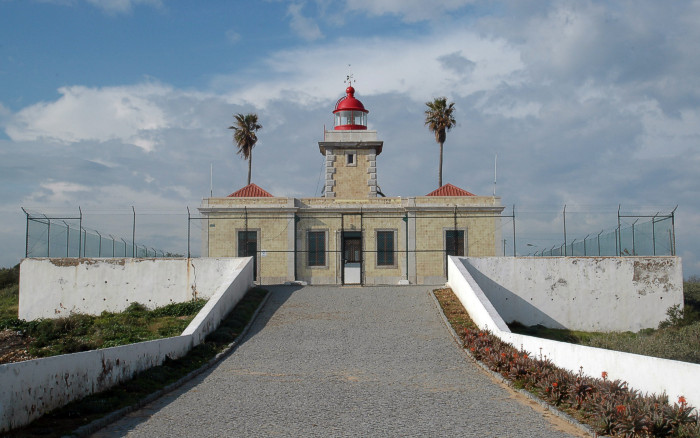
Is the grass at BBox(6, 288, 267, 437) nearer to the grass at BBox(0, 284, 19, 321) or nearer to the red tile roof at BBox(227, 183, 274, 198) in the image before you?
the grass at BBox(0, 284, 19, 321)

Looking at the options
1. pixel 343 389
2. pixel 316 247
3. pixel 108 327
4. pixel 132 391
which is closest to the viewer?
pixel 132 391

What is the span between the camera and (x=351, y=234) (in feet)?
89.8

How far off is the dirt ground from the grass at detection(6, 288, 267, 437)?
11.9 feet

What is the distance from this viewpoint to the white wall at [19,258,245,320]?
812 inches

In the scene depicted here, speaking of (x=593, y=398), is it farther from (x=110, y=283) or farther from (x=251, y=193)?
(x=251, y=193)

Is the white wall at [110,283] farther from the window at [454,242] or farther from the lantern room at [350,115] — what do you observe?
the lantern room at [350,115]

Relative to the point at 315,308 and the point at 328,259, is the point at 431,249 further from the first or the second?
the point at 315,308

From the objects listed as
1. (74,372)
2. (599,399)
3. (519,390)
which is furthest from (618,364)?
(74,372)

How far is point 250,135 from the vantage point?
4141cm

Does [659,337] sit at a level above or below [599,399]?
below

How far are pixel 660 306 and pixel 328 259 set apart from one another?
12.4m

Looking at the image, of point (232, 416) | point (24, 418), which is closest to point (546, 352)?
point (232, 416)

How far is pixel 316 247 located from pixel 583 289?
1080cm

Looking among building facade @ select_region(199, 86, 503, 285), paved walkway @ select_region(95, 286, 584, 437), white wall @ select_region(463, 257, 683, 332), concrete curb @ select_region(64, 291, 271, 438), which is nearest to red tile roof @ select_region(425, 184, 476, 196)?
building facade @ select_region(199, 86, 503, 285)
